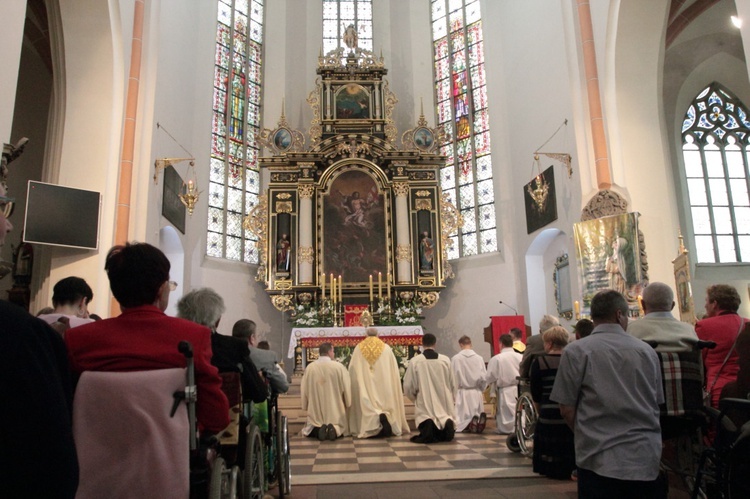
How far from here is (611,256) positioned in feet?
31.0

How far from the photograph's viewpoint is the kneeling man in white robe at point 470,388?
8.95 metres

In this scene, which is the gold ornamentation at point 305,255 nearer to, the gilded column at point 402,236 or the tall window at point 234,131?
the tall window at point 234,131

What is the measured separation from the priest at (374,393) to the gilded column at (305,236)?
5613 mm

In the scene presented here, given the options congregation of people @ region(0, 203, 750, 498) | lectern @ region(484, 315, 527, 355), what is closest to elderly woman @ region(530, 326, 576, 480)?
congregation of people @ region(0, 203, 750, 498)

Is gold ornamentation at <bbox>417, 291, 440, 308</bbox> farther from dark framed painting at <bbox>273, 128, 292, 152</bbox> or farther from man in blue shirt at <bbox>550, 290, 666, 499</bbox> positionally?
man in blue shirt at <bbox>550, 290, 666, 499</bbox>

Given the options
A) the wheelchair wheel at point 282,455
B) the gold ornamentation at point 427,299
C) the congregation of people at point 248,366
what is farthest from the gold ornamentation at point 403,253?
the wheelchair wheel at point 282,455

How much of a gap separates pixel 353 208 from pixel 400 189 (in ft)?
4.08

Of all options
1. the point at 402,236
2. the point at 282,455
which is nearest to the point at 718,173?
the point at 402,236

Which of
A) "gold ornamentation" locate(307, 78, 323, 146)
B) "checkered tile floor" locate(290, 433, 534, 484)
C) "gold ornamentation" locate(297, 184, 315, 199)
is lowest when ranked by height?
"checkered tile floor" locate(290, 433, 534, 484)

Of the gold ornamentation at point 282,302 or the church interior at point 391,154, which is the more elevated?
the church interior at point 391,154

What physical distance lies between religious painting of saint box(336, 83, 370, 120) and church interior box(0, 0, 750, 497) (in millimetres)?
52

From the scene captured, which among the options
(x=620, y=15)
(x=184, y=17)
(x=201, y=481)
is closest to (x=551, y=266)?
(x=620, y=15)

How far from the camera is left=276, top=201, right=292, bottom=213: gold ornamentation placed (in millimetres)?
15016

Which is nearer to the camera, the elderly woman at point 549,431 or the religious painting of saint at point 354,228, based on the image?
the elderly woman at point 549,431
